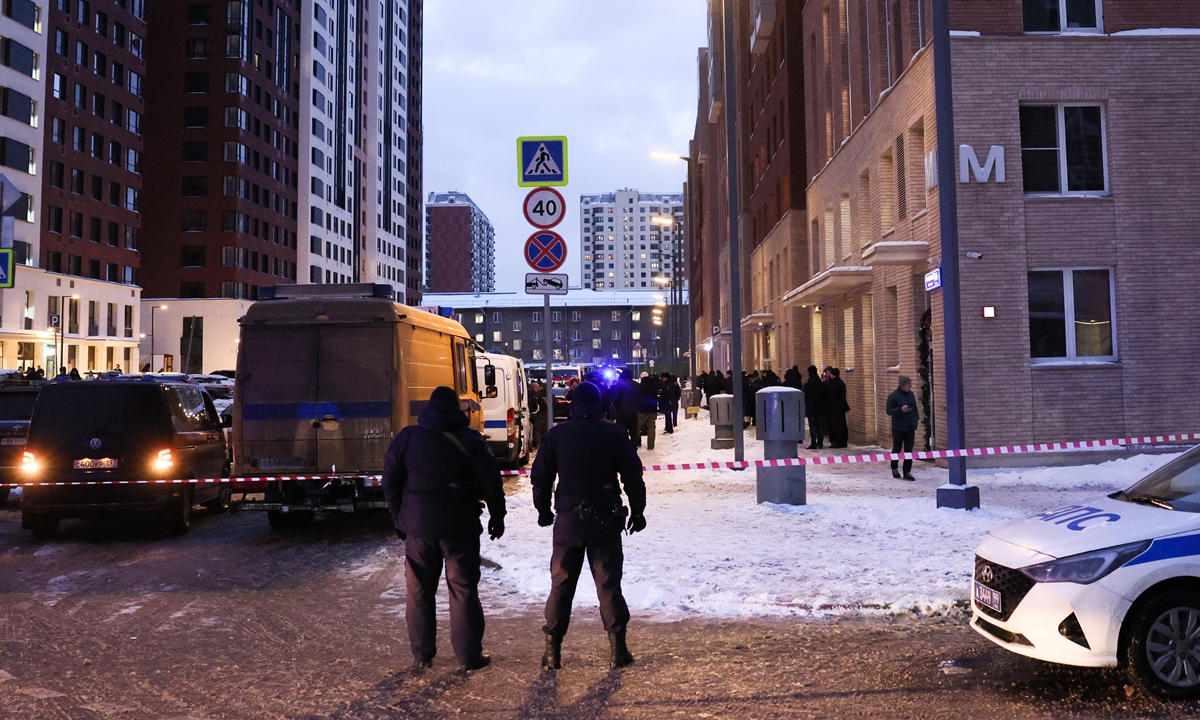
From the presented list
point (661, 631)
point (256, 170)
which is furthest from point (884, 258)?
point (256, 170)

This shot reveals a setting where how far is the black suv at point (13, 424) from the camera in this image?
1449 cm

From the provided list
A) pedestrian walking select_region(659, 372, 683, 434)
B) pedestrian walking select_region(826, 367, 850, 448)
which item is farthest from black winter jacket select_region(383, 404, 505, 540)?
pedestrian walking select_region(659, 372, 683, 434)

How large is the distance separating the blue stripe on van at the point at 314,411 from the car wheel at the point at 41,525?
3009 millimetres

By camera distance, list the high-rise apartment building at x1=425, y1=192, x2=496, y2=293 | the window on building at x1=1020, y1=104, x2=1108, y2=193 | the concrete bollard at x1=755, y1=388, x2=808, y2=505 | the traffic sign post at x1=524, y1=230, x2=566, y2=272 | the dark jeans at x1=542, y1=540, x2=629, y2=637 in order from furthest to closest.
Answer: the high-rise apartment building at x1=425, y1=192, x2=496, y2=293
the window on building at x1=1020, y1=104, x2=1108, y2=193
the concrete bollard at x1=755, y1=388, x2=808, y2=505
the traffic sign post at x1=524, y1=230, x2=566, y2=272
the dark jeans at x1=542, y1=540, x2=629, y2=637

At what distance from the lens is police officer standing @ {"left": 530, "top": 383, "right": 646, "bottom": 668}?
599 cm

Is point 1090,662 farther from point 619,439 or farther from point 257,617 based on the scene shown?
point 257,617

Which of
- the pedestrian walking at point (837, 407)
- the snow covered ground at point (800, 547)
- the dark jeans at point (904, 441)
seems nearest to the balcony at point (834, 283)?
the pedestrian walking at point (837, 407)

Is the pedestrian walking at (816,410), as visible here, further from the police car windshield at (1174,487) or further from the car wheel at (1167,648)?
the car wheel at (1167,648)

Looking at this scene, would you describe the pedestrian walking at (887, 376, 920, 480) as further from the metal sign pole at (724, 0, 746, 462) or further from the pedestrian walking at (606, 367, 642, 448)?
the pedestrian walking at (606, 367, 642, 448)

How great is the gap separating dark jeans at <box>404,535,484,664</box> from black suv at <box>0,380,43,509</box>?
11.2 metres

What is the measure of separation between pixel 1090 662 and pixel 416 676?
380 cm

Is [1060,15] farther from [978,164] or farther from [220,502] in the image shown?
[220,502]

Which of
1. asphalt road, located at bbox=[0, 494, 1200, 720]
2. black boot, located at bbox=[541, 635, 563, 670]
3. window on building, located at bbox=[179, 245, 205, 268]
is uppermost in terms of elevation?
window on building, located at bbox=[179, 245, 205, 268]

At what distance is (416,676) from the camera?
5926 mm
